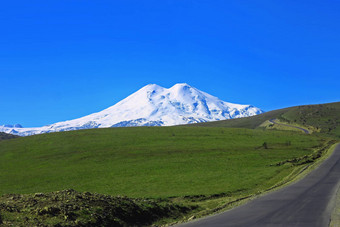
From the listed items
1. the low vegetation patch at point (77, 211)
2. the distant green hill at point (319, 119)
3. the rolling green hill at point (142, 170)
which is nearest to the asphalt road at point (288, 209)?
the rolling green hill at point (142, 170)

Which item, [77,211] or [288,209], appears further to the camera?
[288,209]

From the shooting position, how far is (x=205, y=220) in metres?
25.4

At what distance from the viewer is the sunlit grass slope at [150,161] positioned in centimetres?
5044

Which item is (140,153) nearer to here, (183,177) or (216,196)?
(183,177)

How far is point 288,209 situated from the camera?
2683 cm

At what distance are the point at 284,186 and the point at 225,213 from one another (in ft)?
47.7

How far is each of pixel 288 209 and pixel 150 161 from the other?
158ft

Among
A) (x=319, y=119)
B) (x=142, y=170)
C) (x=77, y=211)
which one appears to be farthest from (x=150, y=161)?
(x=319, y=119)

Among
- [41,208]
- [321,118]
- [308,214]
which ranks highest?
[321,118]

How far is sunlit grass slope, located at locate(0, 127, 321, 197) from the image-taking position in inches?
1986

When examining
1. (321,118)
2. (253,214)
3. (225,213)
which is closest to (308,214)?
(253,214)

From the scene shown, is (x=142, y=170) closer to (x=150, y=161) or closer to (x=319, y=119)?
(x=150, y=161)

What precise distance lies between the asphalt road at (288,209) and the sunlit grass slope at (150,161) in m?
8.12

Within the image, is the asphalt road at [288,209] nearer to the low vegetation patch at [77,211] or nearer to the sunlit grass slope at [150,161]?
the low vegetation patch at [77,211]
